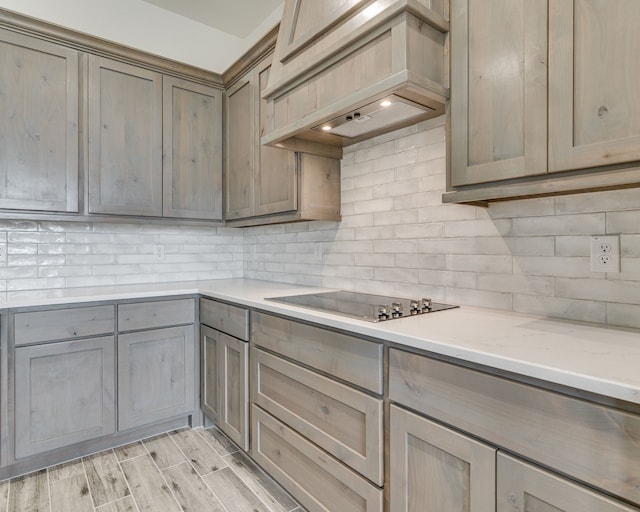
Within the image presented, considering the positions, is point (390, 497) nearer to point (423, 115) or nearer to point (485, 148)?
point (485, 148)

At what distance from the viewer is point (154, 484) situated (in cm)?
191

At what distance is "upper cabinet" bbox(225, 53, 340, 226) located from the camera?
2.18m

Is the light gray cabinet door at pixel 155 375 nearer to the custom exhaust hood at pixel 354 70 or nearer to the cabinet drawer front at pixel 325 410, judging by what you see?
the cabinet drawer front at pixel 325 410

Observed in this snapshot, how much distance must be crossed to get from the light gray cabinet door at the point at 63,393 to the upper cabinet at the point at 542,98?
2083 millimetres

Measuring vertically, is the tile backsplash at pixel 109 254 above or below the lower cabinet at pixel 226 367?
above

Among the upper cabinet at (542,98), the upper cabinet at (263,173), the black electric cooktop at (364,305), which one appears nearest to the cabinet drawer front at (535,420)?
the black electric cooktop at (364,305)

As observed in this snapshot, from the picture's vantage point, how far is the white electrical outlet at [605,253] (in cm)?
123

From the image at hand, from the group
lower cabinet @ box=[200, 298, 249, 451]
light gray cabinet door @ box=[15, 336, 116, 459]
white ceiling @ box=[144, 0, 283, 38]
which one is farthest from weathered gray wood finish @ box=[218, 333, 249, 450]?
white ceiling @ box=[144, 0, 283, 38]

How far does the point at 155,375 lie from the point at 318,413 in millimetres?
1299

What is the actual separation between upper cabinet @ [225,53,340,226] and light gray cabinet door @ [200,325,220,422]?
2.66 ft

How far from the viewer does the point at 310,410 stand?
5.12 ft

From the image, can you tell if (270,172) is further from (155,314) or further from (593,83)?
(593,83)

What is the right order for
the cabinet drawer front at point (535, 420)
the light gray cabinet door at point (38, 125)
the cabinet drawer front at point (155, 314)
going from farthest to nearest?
the cabinet drawer front at point (155, 314) < the light gray cabinet door at point (38, 125) < the cabinet drawer front at point (535, 420)

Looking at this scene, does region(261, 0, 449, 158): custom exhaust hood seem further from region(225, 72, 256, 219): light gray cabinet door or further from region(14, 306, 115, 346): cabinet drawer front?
region(14, 306, 115, 346): cabinet drawer front
